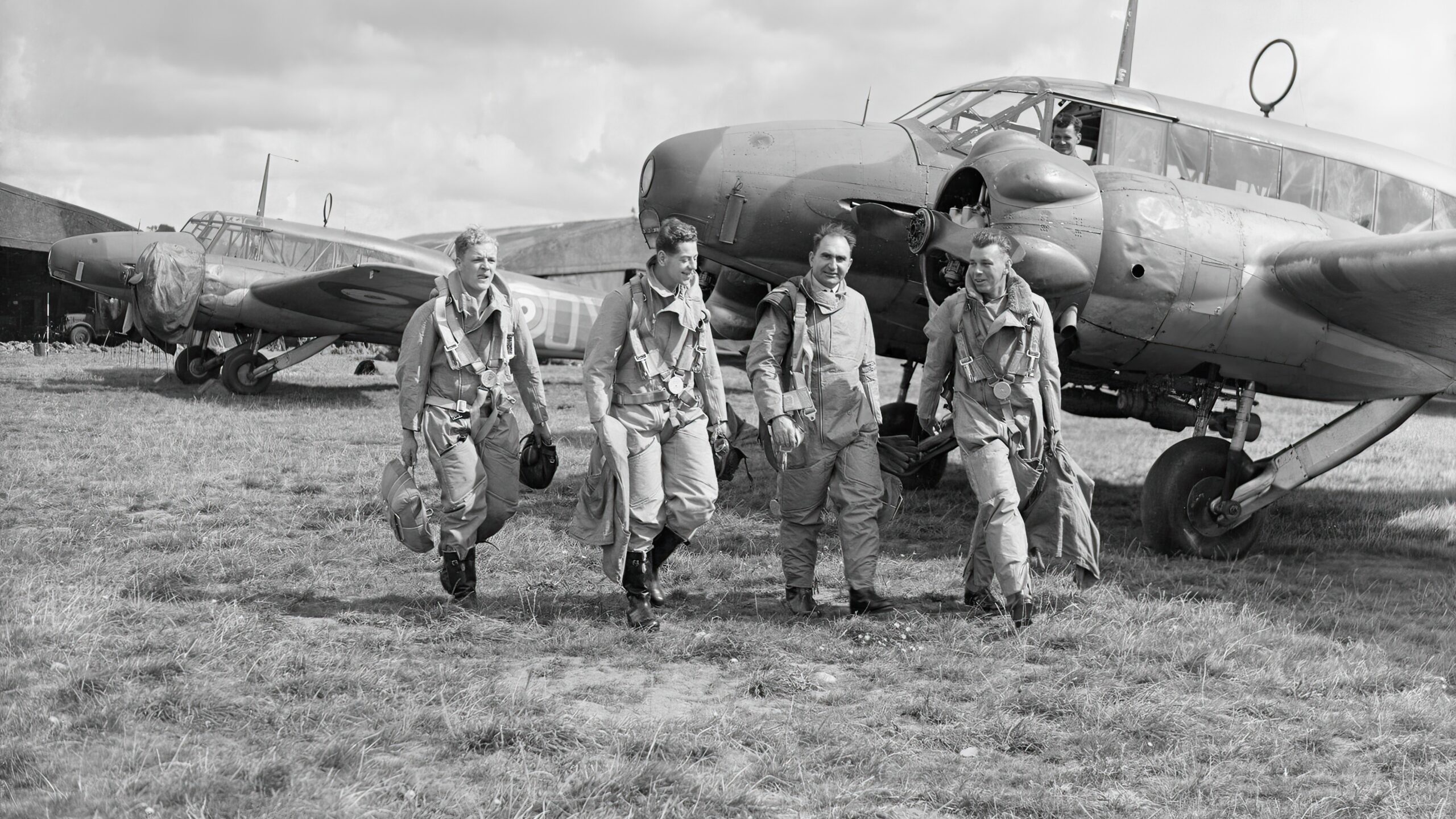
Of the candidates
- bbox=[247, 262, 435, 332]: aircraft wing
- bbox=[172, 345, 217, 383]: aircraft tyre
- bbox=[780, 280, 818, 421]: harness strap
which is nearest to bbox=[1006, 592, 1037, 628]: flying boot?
bbox=[780, 280, 818, 421]: harness strap

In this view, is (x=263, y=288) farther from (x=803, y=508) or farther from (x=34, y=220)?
(x=34, y=220)

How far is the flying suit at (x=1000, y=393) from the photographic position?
534 centimetres

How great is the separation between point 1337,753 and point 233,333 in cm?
1650

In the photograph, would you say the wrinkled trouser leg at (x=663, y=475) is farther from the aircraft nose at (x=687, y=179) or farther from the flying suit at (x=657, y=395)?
the aircraft nose at (x=687, y=179)

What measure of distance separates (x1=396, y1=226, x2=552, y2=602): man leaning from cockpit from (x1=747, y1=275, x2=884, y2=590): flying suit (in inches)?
46.4

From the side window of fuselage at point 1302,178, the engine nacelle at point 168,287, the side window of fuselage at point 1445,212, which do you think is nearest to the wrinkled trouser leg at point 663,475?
the side window of fuselage at point 1302,178

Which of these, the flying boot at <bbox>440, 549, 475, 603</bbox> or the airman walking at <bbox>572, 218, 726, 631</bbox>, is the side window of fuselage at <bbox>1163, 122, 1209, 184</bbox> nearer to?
the airman walking at <bbox>572, 218, 726, 631</bbox>

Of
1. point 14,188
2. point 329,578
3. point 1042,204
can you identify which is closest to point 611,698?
point 329,578

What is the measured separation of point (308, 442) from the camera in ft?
37.3

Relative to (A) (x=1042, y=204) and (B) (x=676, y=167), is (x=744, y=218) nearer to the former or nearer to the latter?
(B) (x=676, y=167)

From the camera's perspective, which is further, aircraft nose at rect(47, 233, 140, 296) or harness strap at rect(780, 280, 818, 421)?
aircraft nose at rect(47, 233, 140, 296)

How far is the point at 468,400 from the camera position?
17.0ft

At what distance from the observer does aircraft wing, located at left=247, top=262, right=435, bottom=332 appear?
15414 mm

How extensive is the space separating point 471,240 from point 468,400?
74 centimetres
